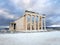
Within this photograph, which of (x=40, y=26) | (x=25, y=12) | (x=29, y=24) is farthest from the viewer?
(x=40, y=26)

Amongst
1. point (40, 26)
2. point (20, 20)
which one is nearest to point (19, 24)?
point (20, 20)

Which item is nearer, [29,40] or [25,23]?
[29,40]

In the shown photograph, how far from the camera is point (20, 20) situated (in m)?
69.1

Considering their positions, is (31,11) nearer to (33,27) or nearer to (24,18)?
(24,18)

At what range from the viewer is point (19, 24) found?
69125 millimetres

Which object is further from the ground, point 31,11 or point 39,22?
point 31,11

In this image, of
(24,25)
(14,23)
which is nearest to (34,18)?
(24,25)

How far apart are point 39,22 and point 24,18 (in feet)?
45.6

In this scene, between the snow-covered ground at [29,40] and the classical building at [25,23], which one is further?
the classical building at [25,23]

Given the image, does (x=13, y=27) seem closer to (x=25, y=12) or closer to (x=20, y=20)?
(x=20, y=20)

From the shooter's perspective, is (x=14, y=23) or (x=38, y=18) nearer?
(x=14, y=23)

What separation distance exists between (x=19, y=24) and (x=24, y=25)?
2857 millimetres

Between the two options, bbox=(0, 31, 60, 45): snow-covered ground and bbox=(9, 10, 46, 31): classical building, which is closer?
bbox=(0, 31, 60, 45): snow-covered ground

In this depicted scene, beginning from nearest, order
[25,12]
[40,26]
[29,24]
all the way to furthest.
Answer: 1. [25,12]
2. [29,24]
3. [40,26]
